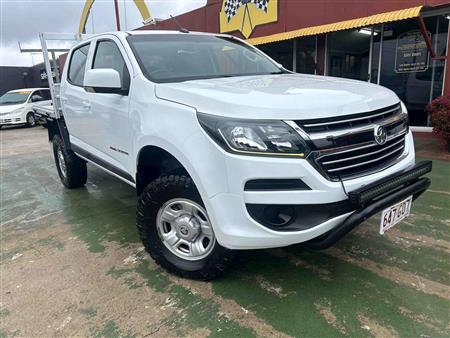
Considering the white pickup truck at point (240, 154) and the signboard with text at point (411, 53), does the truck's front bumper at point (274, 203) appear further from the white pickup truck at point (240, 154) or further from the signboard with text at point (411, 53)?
the signboard with text at point (411, 53)

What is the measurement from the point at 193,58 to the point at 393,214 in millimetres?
2082

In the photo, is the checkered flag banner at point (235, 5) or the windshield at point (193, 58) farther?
the checkered flag banner at point (235, 5)

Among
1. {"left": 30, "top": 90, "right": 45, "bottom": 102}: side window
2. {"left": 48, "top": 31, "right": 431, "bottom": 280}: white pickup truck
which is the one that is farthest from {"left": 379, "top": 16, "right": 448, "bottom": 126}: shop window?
{"left": 30, "top": 90, "right": 45, "bottom": 102}: side window

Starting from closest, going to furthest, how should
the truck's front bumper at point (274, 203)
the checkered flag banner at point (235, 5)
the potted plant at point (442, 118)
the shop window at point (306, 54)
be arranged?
the truck's front bumper at point (274, 203) < the potted plant at point (442, 118) < the shop window at point (306, 54) < the checkered flag banner at point (235, 5)

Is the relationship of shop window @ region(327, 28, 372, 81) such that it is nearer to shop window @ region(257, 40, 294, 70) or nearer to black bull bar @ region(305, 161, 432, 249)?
shop window @ region(257, 40, 294, 70)

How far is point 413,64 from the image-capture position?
8.23m

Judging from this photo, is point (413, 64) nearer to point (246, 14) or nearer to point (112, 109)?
point (246, 14)

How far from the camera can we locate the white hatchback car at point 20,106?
15523 mm

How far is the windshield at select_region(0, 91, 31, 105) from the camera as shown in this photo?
16.2 metres

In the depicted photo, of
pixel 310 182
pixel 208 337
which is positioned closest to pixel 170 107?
pixel 310 182

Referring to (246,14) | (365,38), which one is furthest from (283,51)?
(365,38)

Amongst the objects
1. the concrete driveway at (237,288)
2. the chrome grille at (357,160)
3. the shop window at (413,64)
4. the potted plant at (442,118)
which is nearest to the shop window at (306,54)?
the shop window at (413,64)

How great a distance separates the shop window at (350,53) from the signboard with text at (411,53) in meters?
0.74

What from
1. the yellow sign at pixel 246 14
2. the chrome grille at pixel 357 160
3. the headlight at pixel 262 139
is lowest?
the chrome grille at pixel 357 160
